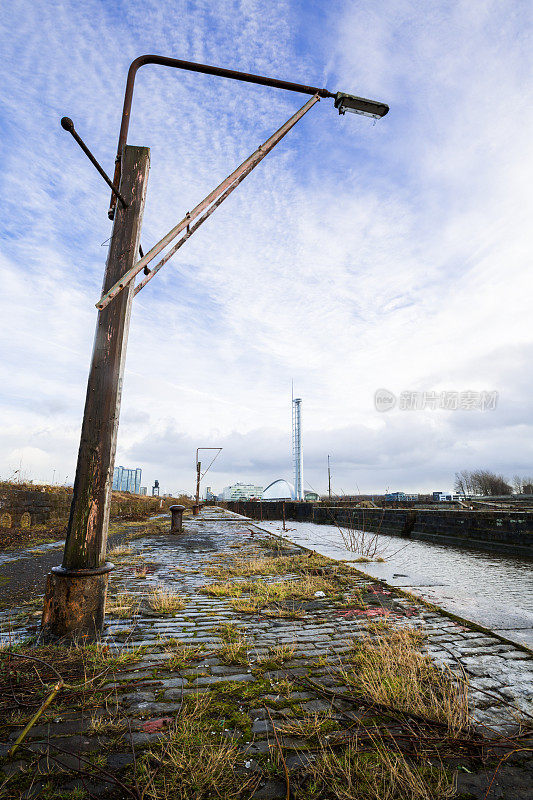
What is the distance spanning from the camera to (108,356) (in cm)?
418

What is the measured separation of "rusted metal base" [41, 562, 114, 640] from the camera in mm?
3629

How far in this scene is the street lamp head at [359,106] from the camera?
4711mm

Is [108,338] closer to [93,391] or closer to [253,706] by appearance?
[93,391]

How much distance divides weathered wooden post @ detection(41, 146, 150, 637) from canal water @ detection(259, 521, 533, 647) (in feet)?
13.4

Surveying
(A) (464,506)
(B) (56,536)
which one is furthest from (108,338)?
(A) (464,506)

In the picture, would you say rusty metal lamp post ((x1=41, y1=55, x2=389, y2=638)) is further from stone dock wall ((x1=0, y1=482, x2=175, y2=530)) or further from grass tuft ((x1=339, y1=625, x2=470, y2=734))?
stone dock wall ((x1=0, y1=482, x2=175, y2=530))

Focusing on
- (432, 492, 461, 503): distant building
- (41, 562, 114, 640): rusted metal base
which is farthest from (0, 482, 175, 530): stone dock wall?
(432, 492, 461, 503): distant building

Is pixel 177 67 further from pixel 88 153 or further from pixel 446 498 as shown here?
pixel 446 498

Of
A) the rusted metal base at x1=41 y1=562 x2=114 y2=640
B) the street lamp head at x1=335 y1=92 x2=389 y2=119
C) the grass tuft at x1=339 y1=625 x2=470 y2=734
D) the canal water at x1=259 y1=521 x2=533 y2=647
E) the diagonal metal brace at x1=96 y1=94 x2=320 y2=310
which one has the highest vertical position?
the street lamp head at x1=335 y1=92 x2=389 y2=119

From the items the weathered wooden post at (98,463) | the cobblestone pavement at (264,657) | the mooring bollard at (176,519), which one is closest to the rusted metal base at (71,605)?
the weathered wooden post at (98,463)

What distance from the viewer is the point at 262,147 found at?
4523mm

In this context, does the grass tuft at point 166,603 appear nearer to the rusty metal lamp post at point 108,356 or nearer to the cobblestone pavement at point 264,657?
the cobblestone pavement at point 264,657

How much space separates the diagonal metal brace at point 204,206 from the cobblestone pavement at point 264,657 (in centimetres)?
316

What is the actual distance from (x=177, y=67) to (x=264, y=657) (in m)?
6.31
